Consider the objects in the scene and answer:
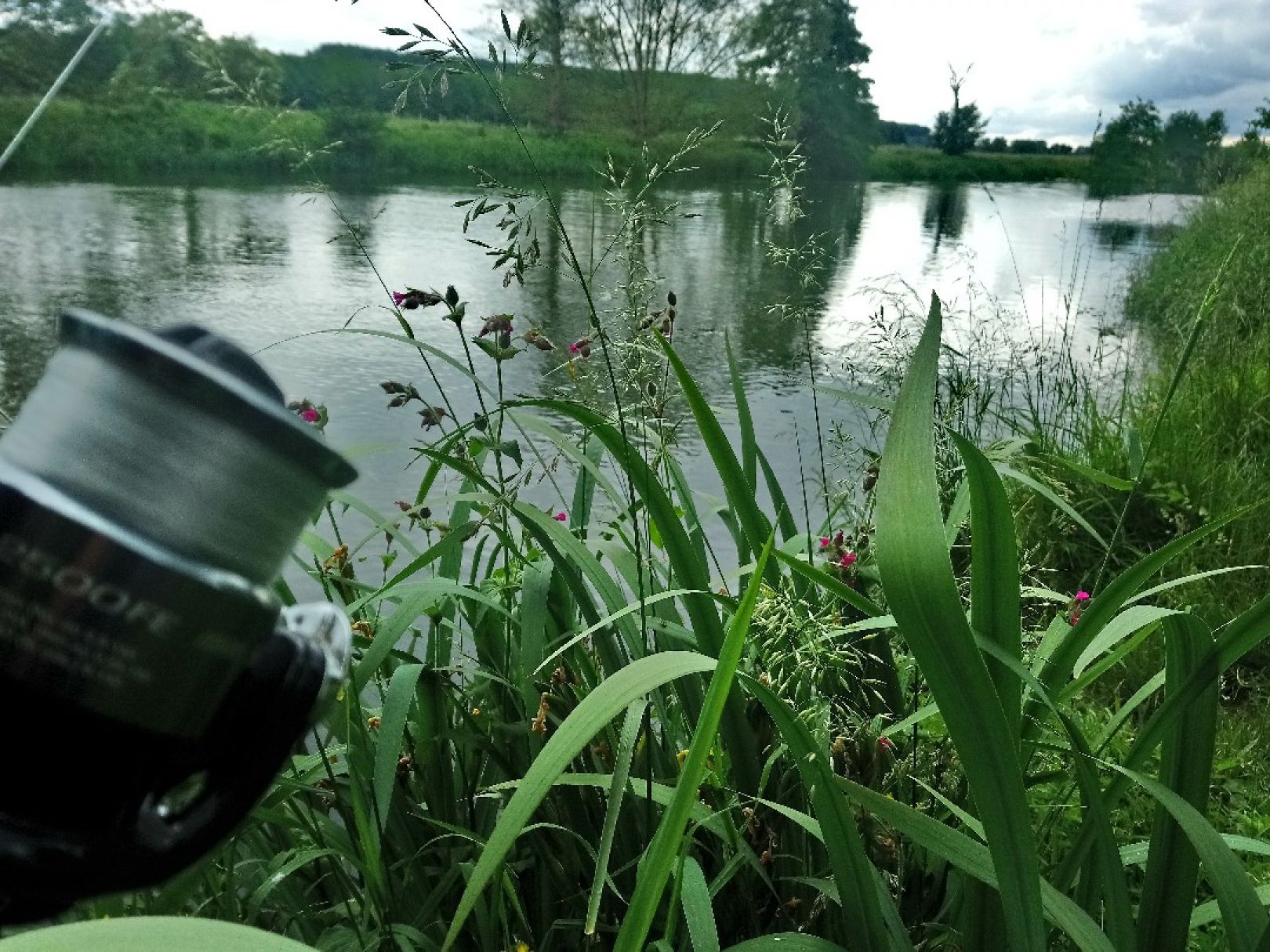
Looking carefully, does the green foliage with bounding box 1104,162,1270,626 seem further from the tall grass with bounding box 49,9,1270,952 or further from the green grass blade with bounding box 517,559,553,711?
the green grass blade with bounding box 517,559,553,711

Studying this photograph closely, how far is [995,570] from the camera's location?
0.96 m

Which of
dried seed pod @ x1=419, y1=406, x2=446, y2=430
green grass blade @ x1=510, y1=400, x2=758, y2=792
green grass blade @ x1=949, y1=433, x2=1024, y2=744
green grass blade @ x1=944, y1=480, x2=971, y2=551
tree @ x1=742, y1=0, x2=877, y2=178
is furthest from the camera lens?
tree @ x1=742, y1=0, x2=877, y2=178

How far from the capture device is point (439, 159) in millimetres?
6539

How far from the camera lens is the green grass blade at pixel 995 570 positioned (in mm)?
907

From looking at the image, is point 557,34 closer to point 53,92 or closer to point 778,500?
point 778,500

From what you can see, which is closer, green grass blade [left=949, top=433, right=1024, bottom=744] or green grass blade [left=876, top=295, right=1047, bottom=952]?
green grass blade [left=876, top=295, right=1047, bottom=952]

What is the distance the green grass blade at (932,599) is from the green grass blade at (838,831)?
172 millimetres

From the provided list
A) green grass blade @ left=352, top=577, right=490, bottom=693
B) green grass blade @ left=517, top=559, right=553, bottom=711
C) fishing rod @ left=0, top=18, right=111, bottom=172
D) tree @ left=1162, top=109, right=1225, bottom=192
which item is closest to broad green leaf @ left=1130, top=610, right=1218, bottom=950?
green grass blade @ left=517, top=559, right=553, bottom=711

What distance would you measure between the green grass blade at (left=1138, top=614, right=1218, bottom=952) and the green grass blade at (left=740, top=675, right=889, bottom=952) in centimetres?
30

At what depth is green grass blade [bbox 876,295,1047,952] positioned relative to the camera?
690mm

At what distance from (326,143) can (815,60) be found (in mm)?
4227

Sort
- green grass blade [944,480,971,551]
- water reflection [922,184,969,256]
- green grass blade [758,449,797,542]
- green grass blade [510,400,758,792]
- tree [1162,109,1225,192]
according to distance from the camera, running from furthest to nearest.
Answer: water reflection [922,184,969,256], tree [1162,109,1225,192], green grass blade [758,449,797,542], green grass blade [944,480,971,551], green grass blade [510,400,758,792]

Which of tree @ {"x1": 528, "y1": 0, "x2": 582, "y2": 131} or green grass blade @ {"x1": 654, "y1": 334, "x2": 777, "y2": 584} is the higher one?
tree @ {"x1": 528, "y1": 0, "x2": 582, "y2": 131}


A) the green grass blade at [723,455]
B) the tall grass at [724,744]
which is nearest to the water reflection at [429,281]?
Answer: the green grass blade at [723,455]
